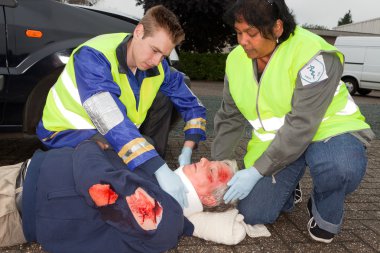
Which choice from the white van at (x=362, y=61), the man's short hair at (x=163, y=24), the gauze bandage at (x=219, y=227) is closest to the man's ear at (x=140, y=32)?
the man's short hair at (x=163, y=24)

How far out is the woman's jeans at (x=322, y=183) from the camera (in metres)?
2.27

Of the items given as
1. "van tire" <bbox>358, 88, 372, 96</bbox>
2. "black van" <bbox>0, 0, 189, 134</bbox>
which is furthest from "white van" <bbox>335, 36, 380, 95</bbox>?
"black van" <bbox>0, 0, 189, 134</bbox>

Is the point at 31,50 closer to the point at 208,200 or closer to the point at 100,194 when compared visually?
the point at 100,194

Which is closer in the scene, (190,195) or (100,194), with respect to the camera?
(100,194)

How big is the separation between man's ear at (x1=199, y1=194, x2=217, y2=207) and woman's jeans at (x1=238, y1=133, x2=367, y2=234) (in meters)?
0.33

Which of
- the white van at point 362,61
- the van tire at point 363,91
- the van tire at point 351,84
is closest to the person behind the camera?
the white van at point 362,61

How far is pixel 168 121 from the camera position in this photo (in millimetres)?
3213

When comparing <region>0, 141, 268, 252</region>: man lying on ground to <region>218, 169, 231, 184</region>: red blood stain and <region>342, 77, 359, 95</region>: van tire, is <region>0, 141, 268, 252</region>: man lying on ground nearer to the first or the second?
<region>218, 169, 231, 184</region>: red blood stain

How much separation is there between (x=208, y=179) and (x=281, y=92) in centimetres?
69

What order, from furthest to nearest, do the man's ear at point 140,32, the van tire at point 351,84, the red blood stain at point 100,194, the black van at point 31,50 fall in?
the van tire at point 351,84
the black van at point 31,50
the man's ear at point 140,32
the red blood stain at point 100,194

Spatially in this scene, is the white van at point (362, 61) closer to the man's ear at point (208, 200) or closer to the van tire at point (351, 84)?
the van tire at point (351, 84)

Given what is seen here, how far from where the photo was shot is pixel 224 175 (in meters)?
2.35

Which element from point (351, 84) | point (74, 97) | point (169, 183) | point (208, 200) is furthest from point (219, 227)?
point (351, 84)

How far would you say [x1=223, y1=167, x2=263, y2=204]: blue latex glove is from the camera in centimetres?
232
